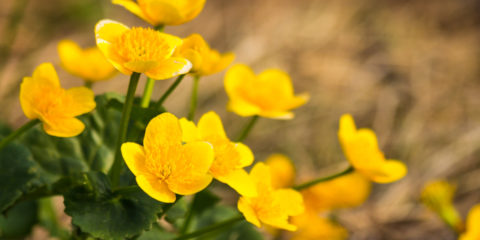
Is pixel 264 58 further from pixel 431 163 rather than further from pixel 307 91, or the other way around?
pixel 431 163

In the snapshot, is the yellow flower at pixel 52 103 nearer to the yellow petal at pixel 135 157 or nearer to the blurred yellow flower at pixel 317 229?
the yellow petal at pixel 135 157

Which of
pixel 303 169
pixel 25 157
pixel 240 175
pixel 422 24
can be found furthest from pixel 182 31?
pixel 240 175

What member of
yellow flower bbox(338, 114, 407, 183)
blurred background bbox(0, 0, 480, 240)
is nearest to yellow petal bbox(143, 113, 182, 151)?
yellow flower bbox(338, 114, 407, 183)

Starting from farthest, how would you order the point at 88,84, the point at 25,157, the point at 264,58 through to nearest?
the point at 264,58
the point at 88,84
the point at 25,157

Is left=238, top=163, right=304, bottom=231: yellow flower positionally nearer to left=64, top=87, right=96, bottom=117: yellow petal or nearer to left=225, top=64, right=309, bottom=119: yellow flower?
left=225, top=64, right=309, bottom=119: yellow flower

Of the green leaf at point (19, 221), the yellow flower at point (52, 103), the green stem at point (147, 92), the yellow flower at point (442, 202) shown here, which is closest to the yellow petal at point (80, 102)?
the yellow flower at point (52, 103)

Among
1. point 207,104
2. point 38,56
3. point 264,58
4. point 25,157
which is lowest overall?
point 25,157

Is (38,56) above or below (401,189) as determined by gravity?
below

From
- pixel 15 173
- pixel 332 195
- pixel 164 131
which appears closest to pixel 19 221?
pixel 15 173
